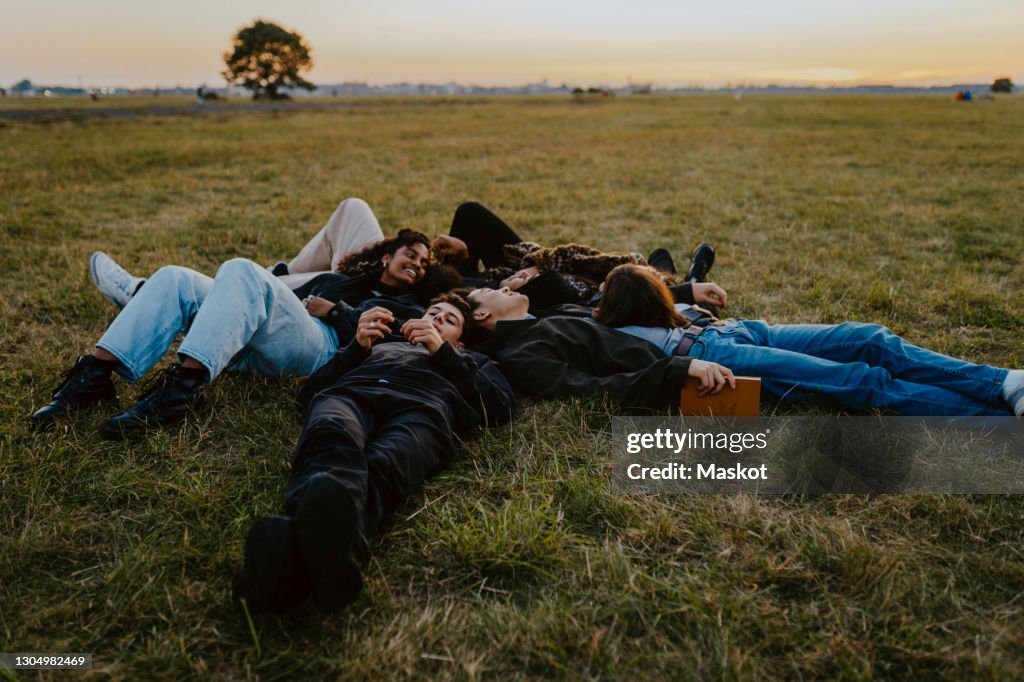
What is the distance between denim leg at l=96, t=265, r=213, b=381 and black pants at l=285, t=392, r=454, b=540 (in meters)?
1.19

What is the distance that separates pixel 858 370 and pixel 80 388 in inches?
161

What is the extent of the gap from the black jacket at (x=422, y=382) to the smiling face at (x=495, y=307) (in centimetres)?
62

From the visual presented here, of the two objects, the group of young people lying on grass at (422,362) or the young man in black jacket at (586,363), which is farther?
the young man in black jacket at (586,363)

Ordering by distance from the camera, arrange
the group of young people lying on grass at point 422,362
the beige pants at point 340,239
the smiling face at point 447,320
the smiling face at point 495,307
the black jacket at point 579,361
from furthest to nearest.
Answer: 1. the beige pants at point 340,239
2. the smiling face at point 495,307
3. the smiling face at point 447,320
4. the black jacket at point 579,361
5. the group of young people lying on grass at point 422,362

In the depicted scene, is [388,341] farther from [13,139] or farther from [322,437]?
[13,139]

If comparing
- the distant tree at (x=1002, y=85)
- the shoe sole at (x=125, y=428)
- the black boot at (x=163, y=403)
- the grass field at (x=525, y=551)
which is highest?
the distant tree at (x=1002, y=85)

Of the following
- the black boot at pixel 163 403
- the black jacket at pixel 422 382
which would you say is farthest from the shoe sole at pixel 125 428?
the black jacket at pixel 422 382

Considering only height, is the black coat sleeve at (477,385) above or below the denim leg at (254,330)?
below

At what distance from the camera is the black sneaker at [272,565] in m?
1.89

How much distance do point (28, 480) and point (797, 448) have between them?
356cm

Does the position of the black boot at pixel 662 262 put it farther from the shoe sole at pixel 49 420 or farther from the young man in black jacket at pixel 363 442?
the shoe sole at pixel 49 420
